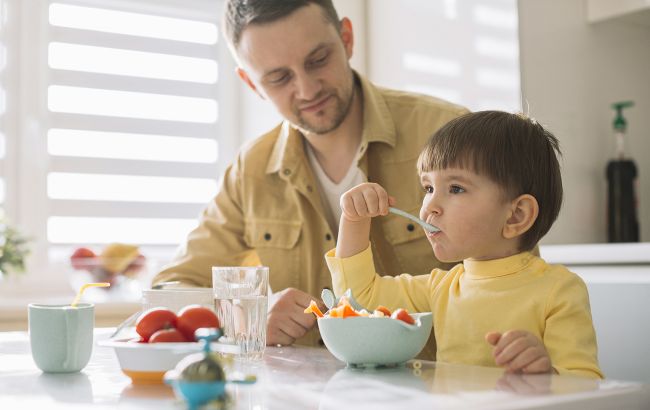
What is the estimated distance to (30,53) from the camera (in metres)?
2.90

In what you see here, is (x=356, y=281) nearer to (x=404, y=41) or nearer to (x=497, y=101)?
(x=497, y=101)

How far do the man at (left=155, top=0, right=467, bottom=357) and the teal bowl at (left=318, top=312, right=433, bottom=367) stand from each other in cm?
81

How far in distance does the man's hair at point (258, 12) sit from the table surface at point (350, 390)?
3.21 feet

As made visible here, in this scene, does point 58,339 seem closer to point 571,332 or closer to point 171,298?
point 171,298

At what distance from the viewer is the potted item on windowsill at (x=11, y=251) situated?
263cm

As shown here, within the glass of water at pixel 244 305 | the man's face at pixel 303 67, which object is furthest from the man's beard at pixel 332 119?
the glass of water at pixel 244 305

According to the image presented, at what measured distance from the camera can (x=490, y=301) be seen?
49.1 inches

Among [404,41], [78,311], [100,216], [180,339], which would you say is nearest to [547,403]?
[180,339]

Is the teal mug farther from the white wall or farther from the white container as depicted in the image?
the white wall

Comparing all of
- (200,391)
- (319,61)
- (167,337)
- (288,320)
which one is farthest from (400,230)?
(200,391)

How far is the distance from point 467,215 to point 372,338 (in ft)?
1.09

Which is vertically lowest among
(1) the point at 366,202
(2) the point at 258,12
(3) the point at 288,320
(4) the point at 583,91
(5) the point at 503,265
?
(3) the point at 288,320

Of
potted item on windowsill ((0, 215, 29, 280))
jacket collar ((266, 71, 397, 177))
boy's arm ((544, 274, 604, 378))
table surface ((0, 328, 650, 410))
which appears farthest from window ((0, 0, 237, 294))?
boy's arm ((544, 274, 604, 378))

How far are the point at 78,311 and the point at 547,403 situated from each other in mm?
658
